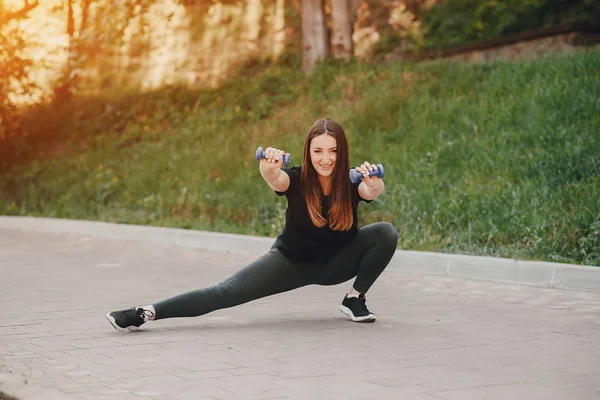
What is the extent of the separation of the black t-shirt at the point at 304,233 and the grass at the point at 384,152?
11.6 feet

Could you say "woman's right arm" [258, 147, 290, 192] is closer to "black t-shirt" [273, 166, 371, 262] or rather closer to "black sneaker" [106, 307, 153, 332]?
"black t-shirt" [273, 166, 371, 262]

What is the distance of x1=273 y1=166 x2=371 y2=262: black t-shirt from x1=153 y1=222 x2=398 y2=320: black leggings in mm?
61

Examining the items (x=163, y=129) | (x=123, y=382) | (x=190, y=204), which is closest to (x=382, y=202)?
(x=190, y=204)

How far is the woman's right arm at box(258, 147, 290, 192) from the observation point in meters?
6.42

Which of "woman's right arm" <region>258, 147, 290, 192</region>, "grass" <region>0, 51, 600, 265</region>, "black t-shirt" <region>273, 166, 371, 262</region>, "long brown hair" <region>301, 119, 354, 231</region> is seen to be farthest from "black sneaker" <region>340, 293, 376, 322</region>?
"grass" <region>0, 51, 600, 265</region>

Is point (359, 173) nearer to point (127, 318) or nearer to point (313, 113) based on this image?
point (127, 318)

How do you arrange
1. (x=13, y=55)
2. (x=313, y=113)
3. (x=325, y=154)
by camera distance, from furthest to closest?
(x=13, y=55) < (x=313, y=113) < (x=325, y=154)

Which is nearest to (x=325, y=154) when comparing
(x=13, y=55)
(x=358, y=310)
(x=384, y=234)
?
(x=384, y=234)

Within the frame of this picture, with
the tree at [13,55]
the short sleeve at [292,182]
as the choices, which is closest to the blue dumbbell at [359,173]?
the short sleeve at [292,182]

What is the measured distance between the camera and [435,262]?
10539 millimetres

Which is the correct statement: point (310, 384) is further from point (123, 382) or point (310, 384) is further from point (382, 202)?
point (382, 202)

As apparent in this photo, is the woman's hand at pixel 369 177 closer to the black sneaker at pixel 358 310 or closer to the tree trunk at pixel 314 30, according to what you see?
the black sneaker at pixel 358 310

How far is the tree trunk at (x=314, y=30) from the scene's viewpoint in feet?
71.6

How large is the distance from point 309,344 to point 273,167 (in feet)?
3.65
